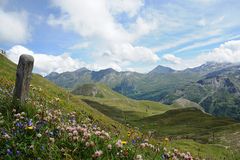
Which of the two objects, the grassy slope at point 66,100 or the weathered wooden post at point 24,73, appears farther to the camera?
the grassy slope at point 66,100

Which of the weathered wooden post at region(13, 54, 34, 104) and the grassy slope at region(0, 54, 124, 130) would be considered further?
the grassy slope at region(0, 54, 124, 130)

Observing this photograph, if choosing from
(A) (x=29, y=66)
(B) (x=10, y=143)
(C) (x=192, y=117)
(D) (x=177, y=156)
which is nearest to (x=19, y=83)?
(A) (x=29, y=66)

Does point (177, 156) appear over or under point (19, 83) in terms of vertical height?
under

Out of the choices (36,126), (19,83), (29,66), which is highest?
(29,66)

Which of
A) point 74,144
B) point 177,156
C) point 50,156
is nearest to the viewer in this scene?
point 50,156

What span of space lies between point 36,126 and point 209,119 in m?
155

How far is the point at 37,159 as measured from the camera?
5.21m

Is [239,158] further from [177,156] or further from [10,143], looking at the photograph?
[10,143]

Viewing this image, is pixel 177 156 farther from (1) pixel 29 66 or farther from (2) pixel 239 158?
(1) pixel 29 66

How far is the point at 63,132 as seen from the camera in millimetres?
6645

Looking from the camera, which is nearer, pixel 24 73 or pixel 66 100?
pixel 24 73

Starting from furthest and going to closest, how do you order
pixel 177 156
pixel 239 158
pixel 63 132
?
pixel 239 158 → pixel 63 132 → pixel 177 156

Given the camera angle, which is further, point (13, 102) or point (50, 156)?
point (13, 102)

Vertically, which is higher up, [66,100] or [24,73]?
[24,73]
